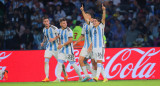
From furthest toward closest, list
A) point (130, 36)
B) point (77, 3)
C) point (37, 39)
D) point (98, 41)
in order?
point (77, 3) → point (37, 39) → point (130, 36) → point (98, 41)

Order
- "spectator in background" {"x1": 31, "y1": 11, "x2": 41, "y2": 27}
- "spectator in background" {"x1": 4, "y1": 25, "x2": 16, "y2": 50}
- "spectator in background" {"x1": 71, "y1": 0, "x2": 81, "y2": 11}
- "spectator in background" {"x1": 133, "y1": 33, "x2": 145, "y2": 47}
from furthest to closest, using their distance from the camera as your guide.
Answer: "spectator in background" {"x1": 71, "y1": 0, "x2": 81, "y2": 11}
"spectator in background" {"x1": 31, "y1": 11, "x2": 41, "y2": 27}
"spectator in background" {"x1": 4, "y1": 25, "x2": 16, "y2": 50}
"spectator in background" {"x1": 133, "y1": 33, "x2": 145, "y2": 47}

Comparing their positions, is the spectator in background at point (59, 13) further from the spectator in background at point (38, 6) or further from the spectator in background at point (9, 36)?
the spectator in background at point (9, 36)

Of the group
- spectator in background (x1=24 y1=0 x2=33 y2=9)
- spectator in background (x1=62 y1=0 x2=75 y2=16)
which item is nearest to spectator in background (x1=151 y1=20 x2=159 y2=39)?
spectator in background (x1=62 y1=0 x2=75 y2=16)

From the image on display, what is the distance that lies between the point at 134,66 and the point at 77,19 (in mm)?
4229

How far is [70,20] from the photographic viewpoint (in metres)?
15.9

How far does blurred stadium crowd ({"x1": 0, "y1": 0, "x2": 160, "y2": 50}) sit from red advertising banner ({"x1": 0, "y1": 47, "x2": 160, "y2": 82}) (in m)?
1.81

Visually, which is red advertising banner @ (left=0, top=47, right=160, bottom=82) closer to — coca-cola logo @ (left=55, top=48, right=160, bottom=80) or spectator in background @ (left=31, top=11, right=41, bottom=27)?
coca-cola logo @ (left=55, top=48, right=160, bottom=80)

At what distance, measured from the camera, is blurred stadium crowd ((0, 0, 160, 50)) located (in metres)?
14.9

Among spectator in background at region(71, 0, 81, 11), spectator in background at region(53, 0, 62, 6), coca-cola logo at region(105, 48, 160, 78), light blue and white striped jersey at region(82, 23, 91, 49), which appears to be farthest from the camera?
spectator in background at region(53, 0, 62, 6)

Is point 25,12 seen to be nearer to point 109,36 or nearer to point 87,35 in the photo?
point 109,36

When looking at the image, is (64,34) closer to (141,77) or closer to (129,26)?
(141,77)

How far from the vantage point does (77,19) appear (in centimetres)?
1588

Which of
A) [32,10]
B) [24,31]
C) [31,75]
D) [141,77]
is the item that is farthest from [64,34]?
[32,10]

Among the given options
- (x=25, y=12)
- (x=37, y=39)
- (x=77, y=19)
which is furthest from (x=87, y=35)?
(x=25, y=12)
